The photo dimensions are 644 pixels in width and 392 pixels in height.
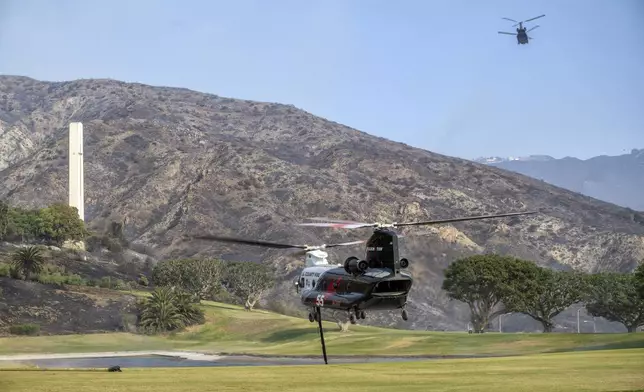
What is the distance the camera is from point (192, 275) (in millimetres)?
135500

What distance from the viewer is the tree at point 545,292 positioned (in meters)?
112

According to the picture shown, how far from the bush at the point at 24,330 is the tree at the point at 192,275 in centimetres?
2821

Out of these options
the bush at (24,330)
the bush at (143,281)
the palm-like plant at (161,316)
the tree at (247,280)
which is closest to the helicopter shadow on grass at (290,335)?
the palm-like plant at (161,316)

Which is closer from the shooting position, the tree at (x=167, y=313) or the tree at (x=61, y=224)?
the tree at (x=167, y=313)

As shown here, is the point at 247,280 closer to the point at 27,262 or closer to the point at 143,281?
the point at 143,281

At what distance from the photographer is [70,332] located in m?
113

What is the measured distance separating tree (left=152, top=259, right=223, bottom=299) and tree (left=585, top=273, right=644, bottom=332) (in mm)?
54811

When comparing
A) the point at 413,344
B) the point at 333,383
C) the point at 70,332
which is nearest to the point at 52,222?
the point at 70,332

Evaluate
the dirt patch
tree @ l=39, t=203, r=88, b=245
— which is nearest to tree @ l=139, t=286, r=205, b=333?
the dirt patch

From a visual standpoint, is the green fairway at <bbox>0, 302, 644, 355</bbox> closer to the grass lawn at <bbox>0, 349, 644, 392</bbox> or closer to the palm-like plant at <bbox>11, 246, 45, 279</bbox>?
the palm-like plant at <bbox>11, 246, 45, 279</bbox>

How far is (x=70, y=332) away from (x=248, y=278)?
34.1m

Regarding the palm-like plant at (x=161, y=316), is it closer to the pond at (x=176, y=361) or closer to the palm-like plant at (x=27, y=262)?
the palm-like plant at (x=27, y=262)

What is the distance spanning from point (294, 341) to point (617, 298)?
1647 inches

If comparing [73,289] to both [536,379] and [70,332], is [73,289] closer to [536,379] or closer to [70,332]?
[70,332]
